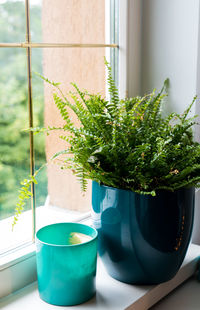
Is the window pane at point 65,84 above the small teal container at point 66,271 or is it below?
above

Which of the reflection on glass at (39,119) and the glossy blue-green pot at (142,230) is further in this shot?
the reflection on glass at (39,119)

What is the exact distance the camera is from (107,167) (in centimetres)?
83

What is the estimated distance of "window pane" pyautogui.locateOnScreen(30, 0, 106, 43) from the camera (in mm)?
891

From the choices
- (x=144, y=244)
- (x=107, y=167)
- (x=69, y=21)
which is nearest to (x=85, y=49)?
(x=69, y=21)

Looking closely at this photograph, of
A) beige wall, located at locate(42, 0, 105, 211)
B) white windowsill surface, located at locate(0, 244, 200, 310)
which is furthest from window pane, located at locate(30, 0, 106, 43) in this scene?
white windowsill surface, located at locate(0, 244, 200, 310)

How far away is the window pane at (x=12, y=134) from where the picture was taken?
2.72 feet

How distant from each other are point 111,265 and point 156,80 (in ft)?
1.73

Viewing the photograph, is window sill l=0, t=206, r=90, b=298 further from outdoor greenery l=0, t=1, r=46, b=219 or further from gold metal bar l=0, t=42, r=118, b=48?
gold metal bar l=0, t=42, r=118, b=48

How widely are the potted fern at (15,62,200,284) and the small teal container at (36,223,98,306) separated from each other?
7cm

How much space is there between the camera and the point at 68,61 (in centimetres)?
97

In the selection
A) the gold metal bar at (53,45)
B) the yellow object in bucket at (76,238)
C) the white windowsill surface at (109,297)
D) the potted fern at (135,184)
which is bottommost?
the white windowsill surface at (109,297)

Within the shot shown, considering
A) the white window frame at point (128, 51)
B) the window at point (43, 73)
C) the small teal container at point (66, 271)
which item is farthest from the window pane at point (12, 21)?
the small teal container at point (66, 271)

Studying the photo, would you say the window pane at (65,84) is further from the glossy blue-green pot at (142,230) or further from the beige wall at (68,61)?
the glossy blue-green pot at (142,230)

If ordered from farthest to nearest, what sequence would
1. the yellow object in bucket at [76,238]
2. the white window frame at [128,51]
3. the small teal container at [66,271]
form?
the white window frame at [128,51], the yellow object in bucket at [76,238], the small teal container at [66,271]
